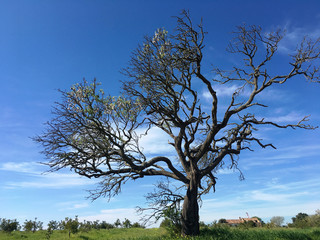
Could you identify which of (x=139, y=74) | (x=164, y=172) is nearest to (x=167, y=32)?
(x=139, y=74)

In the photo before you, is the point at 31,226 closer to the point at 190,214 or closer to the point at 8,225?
the point at 8,225

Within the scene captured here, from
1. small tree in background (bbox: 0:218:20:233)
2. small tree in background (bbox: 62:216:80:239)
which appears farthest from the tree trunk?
small tree in background (bbox: 0:218:20:233)

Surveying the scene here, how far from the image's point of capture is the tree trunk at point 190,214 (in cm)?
1340

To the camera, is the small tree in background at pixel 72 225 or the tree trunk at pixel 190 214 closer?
the tree trunk at pixel 190 214

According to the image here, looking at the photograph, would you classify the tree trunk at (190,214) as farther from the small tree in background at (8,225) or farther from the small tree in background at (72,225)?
the small tree in background at (8,225)

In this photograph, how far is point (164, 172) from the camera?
15320mm

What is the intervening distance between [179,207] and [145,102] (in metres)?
7.31

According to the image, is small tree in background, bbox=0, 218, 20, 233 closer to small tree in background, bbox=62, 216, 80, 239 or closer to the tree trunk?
small tree in background, bbox=62, 216, 80, 239

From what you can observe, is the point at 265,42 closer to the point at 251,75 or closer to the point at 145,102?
the point at 251,75

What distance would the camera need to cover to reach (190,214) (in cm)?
1356

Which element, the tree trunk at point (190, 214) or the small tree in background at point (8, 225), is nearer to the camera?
the tree trunk at point (190, 214)

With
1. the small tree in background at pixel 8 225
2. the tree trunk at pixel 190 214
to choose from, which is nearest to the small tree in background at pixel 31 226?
the small tree in background at pixel 8 225

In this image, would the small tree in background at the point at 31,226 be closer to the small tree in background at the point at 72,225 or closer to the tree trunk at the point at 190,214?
the small tree in background at the point at 72,225

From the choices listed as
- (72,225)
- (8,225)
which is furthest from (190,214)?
(8,225)
